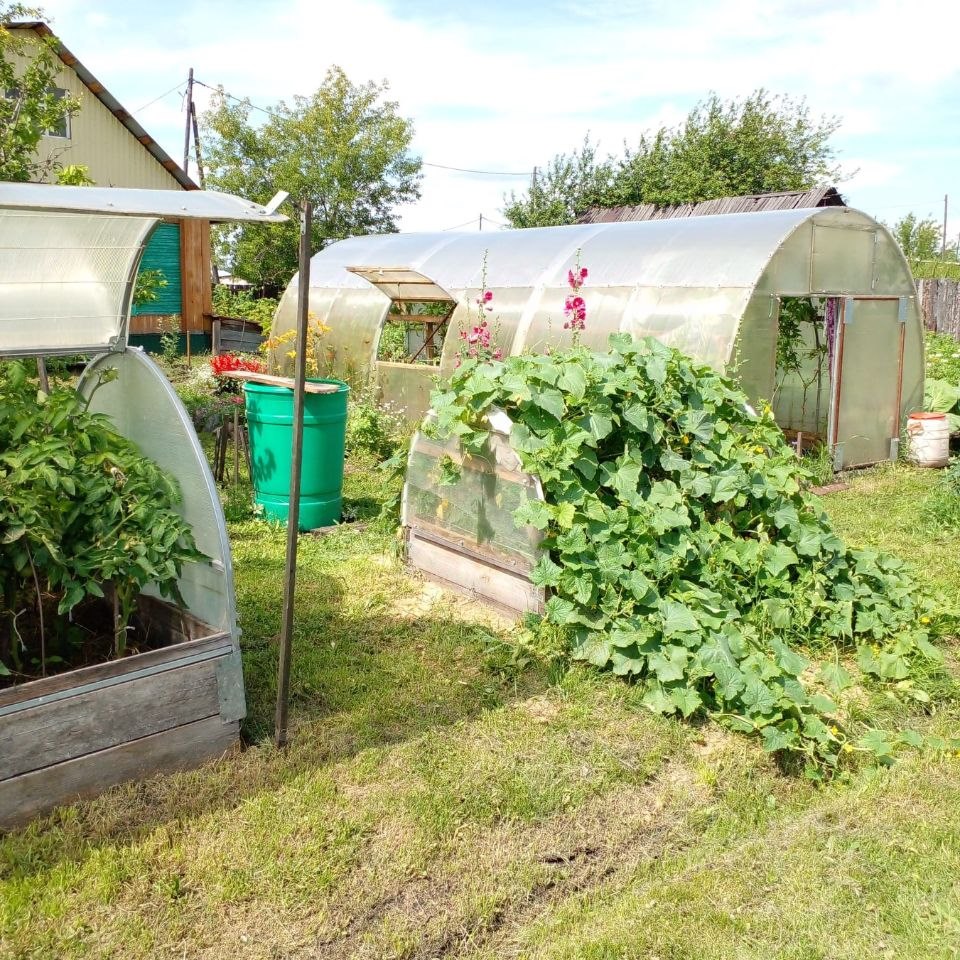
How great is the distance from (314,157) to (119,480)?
2608 centimetres

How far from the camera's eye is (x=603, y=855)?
309cm

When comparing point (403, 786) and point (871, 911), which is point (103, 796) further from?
point (871, 911)

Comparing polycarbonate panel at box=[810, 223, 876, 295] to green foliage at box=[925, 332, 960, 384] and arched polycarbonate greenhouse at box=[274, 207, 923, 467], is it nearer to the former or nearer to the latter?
arched polycarbonate greenhouse at box=[274, 207, 923, 467]

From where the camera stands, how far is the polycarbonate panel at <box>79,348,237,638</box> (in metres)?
3.50

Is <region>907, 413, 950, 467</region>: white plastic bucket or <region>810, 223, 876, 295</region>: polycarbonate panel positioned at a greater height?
<region>810, 223, 876, 295</region>: polycarbonate panel

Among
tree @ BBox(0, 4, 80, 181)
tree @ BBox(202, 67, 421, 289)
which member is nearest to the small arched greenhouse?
tree @ BBox(0, 4, 80, 181)

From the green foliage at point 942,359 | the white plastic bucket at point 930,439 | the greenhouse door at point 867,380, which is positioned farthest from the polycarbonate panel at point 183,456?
the green foliage at point 942,359

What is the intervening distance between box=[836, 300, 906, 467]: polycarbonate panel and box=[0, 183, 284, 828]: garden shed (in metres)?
7.26

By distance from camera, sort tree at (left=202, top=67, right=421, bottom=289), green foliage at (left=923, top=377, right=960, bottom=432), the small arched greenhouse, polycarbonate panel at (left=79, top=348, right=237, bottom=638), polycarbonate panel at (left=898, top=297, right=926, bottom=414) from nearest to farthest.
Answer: polycarbonate panel at (left=79, top=348, right=237, bottom=638) < the small arched greenhouse < polycarbonate panel at (left=898, top=297, right=926, bottom=414) < green foliage at (left=923, top=377, right=960, bottom=432) < tree at (left=202, top=67, right=421, bottom=289)

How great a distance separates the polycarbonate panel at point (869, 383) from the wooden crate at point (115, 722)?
24.3 ft

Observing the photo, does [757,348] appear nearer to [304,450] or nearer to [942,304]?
[304,450]

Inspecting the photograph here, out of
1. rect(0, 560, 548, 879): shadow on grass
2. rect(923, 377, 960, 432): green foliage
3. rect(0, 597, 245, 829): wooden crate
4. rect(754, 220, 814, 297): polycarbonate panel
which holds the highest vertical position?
rect(754, 220, 814, 297): polycarbonate panel

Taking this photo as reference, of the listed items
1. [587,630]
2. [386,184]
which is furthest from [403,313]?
[386,184]

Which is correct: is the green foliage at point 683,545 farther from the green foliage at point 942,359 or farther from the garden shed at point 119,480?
the green foliage at point 942,359
